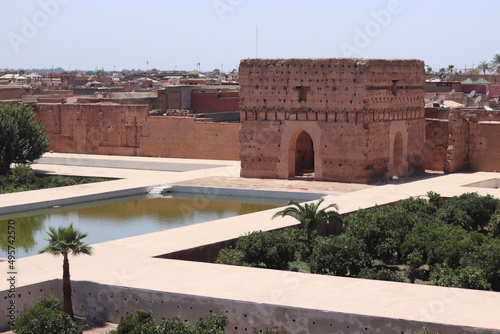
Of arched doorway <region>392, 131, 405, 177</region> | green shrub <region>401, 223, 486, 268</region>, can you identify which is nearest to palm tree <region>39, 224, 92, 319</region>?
green shrub <region>401, 223, 486, 268</region>

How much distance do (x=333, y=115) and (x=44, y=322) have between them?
45.8 feet

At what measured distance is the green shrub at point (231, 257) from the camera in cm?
1359

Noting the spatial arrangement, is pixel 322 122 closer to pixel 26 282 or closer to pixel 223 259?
pixel 223 259

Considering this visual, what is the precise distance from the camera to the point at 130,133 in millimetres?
30000

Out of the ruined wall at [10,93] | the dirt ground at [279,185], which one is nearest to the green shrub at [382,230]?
the dirt ground at [279,185]

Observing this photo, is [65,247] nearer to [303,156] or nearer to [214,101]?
[303,156]

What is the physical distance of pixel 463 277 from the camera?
12.0m

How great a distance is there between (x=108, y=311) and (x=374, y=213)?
6369mm

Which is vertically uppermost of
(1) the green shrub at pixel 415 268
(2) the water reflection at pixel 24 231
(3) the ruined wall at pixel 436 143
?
(3) the ruined wall at pixel 436 143

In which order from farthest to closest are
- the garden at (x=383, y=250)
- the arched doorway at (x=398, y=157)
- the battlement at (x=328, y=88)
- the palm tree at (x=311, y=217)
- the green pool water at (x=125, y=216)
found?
the arched doorway at (x=398, y=157) → the battlement at (x=328, y=88) → the green pool water at (x=125, y=216) → the palm tree at (x=311, y=217) → the garden at (x=383, y=250)

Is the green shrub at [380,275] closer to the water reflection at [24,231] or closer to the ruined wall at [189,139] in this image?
the water reflection at [24,231]

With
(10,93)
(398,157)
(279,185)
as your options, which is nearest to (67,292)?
(279,185)

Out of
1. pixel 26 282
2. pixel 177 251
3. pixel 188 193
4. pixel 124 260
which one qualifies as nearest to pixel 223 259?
pixel 177 251

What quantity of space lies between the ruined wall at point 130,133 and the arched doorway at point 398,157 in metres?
5.81
